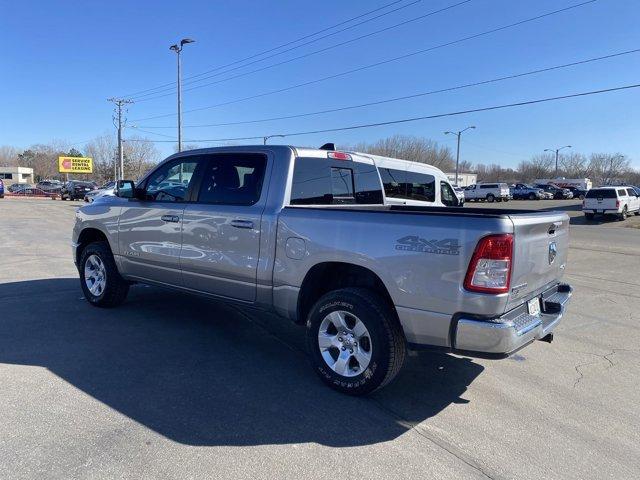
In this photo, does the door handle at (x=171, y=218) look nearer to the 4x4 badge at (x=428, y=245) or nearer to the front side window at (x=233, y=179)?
the front side window at (x=233, y=179)

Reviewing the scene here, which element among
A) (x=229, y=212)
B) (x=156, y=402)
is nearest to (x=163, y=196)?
(x=229, y=212)

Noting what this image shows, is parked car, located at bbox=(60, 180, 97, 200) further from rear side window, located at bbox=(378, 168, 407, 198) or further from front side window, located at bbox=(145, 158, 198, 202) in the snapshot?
front side window, located at bbox=(145, 158, 198, 202)

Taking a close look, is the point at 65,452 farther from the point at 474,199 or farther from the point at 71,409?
the point at 474,199

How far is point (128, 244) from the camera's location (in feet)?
19.1

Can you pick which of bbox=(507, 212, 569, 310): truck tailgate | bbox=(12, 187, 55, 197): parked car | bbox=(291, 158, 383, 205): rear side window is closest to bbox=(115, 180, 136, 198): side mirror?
bbox=(291, 158, 383, 205): rear side window

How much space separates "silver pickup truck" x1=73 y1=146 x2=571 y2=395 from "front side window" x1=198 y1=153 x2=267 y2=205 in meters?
0.01

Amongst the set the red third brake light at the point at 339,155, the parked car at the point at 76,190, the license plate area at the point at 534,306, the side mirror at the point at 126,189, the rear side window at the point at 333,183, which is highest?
the red third brake light at the point at 339,155

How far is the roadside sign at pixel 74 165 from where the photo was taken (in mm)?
81750

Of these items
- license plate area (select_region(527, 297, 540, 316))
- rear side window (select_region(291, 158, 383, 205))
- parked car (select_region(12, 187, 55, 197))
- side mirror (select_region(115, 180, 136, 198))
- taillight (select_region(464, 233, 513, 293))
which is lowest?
parked car (select_region(12, 187, 55, 197))

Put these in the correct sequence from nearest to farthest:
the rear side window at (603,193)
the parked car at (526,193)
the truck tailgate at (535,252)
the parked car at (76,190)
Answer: the truck tailgate at (535,252)
the rear side window at (603,193)
the parked car at (76,190)
the parked car at (526,193)

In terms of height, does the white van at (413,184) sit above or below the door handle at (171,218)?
above

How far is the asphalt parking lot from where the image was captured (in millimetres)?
2977

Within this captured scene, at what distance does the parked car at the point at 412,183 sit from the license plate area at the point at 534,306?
7198mm

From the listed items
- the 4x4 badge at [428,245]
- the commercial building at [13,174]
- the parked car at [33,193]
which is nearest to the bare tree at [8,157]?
the commercial building at [13,174]
